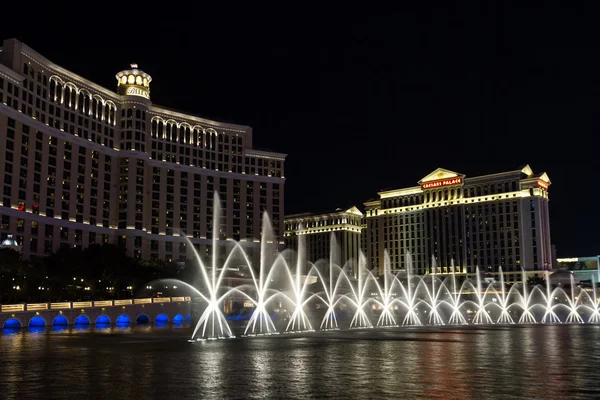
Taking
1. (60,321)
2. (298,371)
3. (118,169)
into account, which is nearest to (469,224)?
(118,169)

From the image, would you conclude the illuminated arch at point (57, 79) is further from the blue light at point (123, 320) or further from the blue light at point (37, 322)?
the blue light at point (37, 322)

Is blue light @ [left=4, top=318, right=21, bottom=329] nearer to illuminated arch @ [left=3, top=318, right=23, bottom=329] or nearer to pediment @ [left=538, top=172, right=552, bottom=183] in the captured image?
illuminated arch @ [left=3, top=318, right=23, bottom=329]

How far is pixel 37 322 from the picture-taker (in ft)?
224

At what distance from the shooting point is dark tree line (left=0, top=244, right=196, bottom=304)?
79438 mm

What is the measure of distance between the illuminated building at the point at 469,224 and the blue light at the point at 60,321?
117682mm

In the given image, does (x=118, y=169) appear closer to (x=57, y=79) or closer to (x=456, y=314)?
(x=57, y=79)

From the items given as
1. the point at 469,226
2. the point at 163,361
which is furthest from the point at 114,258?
the point at 469,226

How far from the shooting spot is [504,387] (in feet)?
71.5

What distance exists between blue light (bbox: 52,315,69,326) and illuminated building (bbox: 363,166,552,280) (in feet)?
386

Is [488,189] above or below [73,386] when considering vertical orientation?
above

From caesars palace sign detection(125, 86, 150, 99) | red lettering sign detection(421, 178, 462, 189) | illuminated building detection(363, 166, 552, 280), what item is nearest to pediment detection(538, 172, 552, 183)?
illuminated building detection(363, 166, 552, 280)

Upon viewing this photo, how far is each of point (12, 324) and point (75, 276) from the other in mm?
24631

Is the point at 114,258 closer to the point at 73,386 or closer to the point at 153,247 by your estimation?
the point at 153,247

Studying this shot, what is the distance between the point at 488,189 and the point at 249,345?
13508 cm
